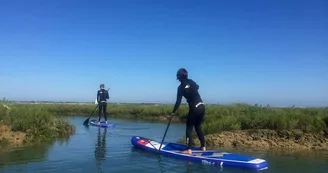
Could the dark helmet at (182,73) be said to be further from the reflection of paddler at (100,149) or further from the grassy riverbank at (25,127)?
the grassy riverbank at (25,127)

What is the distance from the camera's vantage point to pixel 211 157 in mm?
10312

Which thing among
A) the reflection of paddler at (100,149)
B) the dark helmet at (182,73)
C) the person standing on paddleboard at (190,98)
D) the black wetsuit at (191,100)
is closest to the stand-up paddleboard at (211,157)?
Answer: the person standing on paddleboard at (190,98)

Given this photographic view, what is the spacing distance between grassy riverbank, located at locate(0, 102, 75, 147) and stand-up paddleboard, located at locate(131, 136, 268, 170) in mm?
4501

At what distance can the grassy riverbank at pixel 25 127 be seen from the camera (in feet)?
43.9

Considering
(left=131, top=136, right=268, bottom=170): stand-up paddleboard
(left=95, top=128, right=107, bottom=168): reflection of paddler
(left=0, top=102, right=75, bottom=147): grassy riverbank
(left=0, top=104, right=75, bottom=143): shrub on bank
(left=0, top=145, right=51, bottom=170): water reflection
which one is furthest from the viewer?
(left=0, top=104, right=75, bottom=143): shrub on bank

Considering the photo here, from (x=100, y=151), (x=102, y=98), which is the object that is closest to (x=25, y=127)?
(x=100, y=151)

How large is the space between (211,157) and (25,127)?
7.92 m

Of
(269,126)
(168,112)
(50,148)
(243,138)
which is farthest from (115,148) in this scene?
(168,112)

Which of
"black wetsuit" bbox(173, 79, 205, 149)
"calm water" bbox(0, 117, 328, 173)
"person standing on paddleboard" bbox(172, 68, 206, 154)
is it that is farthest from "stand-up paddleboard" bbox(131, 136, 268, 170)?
"black wetsuit" bbox(173, 79, 205, 149)

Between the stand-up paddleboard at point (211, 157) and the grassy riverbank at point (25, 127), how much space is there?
4501 mm

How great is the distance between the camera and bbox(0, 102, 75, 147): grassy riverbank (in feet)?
43.9

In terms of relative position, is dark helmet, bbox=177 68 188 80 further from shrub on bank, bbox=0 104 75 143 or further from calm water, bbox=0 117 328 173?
shrub on bank, bbox=0 104 75 143

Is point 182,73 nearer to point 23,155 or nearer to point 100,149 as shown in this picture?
point 100,149

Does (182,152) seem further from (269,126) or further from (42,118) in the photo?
(42,118)
